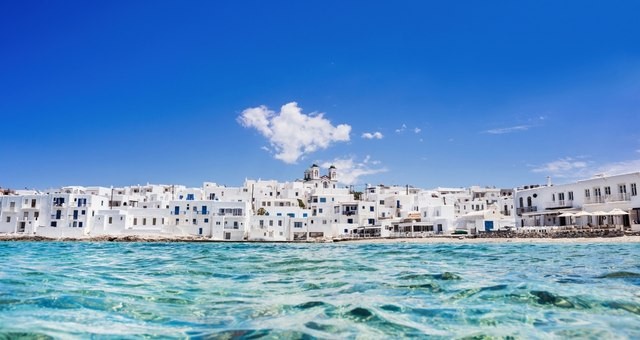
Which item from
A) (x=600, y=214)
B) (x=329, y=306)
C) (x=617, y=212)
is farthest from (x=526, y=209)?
(x=329, y=306)

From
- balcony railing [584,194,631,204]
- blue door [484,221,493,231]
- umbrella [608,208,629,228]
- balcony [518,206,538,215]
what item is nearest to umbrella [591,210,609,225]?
umbrella [608,208,629,228]

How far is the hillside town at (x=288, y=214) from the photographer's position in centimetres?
4800

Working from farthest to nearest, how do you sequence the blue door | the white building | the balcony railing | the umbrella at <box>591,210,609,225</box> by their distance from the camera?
1. the blue door
2. the balcony railing
3. the white building
4. the umbrella at <box>591,210,609,225</box>

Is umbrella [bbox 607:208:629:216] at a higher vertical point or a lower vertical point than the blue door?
higher

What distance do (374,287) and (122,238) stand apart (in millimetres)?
56576

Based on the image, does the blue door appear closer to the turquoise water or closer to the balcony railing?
the balcony railing

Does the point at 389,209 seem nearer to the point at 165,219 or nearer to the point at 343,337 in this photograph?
the point at 165,219

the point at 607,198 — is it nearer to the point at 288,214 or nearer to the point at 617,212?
the point at 617,212

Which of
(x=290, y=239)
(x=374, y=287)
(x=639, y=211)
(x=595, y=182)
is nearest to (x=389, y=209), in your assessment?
(x=290, y=239)

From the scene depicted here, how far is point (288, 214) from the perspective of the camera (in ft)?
226

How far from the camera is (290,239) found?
62625 mm

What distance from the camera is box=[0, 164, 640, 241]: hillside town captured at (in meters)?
48.0

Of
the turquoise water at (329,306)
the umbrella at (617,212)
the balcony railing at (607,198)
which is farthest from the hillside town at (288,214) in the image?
the turquoise water at (329,306)

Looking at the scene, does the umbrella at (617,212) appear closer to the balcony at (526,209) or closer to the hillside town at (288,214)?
the hillside town at (288,214)
